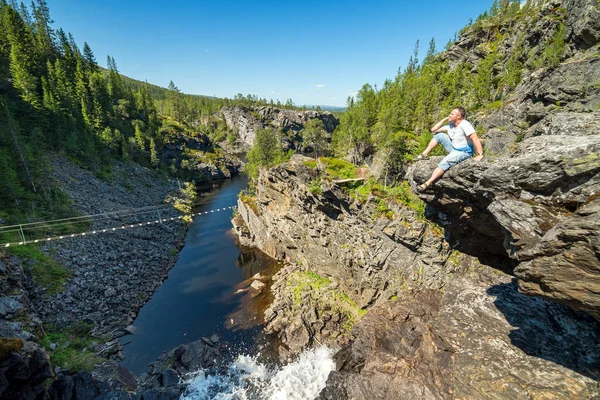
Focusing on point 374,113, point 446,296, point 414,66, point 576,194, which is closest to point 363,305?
point 446,296

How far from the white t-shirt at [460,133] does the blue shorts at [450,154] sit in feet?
0.68

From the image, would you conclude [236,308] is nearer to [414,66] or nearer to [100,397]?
[100,397]

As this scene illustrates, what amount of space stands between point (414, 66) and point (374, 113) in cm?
6485

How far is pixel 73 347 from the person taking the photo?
64.2ft

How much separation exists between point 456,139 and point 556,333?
8.93 m

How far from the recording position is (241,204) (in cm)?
4644

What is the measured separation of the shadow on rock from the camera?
880cm

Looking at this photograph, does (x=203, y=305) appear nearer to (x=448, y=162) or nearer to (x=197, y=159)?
(x=448, y=162)

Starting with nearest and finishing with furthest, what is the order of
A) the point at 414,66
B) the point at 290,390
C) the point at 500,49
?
the point at 290,390, the point at 500,49, the point at 414,66

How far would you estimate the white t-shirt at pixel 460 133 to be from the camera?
844cm

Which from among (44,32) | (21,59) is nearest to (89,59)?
(44,32)

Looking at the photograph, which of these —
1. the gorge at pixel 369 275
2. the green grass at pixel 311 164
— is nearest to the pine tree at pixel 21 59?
the gorge at pixel 369 275

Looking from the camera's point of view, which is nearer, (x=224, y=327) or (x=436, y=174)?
(x=436, y=174)

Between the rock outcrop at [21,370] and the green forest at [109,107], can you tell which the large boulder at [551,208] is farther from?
the rock outcrop at [21,370]
